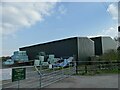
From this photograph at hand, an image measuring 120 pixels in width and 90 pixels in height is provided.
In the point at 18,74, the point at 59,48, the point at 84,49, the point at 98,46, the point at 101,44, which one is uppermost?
the point at 101,44

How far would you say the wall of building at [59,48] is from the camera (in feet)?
149

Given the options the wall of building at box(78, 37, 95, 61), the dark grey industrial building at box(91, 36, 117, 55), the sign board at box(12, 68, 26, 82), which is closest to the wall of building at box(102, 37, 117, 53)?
the dark grey industrial building at box(91, 36, 117, 55)

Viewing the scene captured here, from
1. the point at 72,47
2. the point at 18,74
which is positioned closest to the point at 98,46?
the point at 72,47

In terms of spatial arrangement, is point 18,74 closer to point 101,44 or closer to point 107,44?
point 101,44

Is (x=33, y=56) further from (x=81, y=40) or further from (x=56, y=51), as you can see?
(x=81, y=40)

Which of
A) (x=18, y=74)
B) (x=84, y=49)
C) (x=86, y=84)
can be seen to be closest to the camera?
(x=18, y=74)

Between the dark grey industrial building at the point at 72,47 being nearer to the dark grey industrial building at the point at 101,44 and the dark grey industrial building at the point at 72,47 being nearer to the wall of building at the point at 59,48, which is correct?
the wall of building at the point at 59,48

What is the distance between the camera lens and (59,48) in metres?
49.3

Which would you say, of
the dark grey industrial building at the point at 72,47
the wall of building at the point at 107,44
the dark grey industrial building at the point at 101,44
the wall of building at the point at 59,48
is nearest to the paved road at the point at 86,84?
the dark grey industrial building at the point at 72,47

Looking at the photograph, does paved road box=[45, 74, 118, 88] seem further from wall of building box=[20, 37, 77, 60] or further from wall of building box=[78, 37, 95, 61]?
wall of building box=[78, 37, 95, 61]

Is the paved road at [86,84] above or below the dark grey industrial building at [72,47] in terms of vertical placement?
below

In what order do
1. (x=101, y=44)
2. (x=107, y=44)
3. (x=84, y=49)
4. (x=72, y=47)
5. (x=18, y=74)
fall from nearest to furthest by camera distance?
(x=18, y=74)
(x=72, y=47)
(x=84, y=49)
(x=101, y=44)
(x=107, y=44)

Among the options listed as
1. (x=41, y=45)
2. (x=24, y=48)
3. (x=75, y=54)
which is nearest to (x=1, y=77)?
(x=75, y=54)

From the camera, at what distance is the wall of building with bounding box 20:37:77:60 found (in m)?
45.4
